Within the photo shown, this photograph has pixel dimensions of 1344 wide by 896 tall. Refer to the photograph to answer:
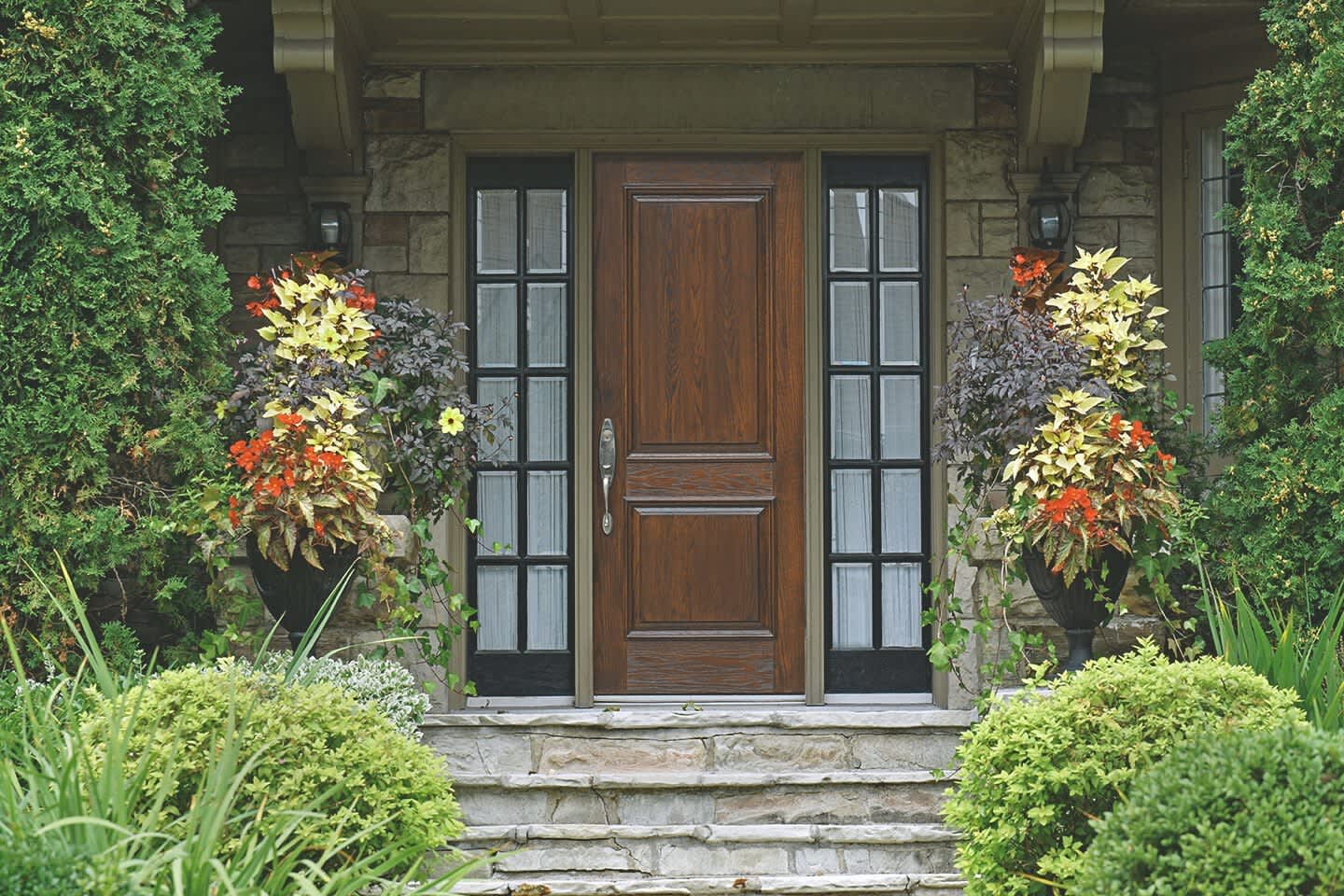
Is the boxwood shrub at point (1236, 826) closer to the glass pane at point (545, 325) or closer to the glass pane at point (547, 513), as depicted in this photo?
the glass pane at point (547, 513)

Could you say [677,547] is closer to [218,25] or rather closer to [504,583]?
[504,583]

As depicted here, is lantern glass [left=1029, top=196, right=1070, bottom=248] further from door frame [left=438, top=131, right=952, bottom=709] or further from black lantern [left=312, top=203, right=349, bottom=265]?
black lantern [left=312, top=203, right=349, bottom=265]

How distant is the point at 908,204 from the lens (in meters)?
5.41

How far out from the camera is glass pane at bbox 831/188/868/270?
17.7 ft

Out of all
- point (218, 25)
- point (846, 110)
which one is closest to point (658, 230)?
point (846, 110)

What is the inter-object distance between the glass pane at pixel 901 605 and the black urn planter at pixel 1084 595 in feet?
3.13

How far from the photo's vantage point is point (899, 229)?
541 cm

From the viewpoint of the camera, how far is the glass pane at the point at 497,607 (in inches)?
213

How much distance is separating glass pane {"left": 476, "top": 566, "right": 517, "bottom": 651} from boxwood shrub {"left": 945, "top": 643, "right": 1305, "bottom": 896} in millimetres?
2438

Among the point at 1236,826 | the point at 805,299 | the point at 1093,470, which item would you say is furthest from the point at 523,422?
the point at 1236,826

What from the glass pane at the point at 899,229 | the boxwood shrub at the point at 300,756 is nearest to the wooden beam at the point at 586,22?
the glass pane at the point at 899,229

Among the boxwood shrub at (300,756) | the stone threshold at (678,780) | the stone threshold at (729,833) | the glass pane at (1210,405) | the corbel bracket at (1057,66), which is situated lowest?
the stone threshold at (729,833)

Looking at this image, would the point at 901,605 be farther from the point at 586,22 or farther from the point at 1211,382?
the point at 586,22

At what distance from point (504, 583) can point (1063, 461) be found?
7.22 ft
